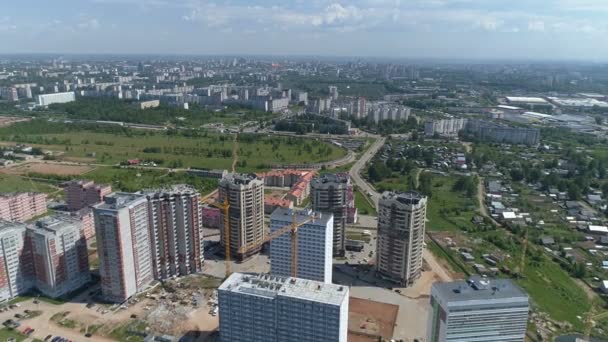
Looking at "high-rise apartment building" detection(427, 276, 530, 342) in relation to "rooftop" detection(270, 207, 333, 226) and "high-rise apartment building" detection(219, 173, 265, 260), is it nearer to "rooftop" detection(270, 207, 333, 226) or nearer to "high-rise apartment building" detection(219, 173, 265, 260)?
"rooftop" detection(270, 207, 333, 226)

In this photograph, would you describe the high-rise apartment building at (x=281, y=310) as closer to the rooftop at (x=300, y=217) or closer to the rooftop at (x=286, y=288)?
the rooftop at (x=286, y=288)

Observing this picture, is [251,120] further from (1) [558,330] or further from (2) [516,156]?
(1) [558,330]

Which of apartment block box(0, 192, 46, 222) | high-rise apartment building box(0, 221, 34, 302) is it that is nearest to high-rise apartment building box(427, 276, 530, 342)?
high-rise apartment building box(0, 221, 34, 302)

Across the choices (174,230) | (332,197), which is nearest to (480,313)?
(332,197)

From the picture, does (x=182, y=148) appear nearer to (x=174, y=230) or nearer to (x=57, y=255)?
(x=174, y=230)

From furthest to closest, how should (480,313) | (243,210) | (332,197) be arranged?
(332,197) < (243,210) < (480,313)

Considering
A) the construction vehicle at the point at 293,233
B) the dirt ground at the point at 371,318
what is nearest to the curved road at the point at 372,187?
the dirt ground at the point at 371,318
